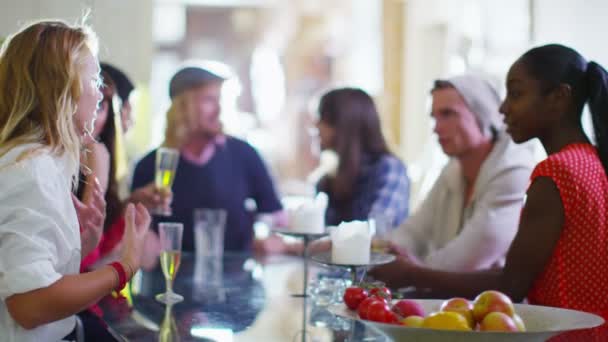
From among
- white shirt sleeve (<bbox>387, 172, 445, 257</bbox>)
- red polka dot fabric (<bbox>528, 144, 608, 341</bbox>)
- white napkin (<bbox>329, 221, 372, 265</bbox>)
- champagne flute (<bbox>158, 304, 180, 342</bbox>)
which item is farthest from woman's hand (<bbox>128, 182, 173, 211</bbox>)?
red polka dot fabric (<bbox>528, 144, 608, 341</bbox>)

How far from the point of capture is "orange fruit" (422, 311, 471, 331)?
1192mm

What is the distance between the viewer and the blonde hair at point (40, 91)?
1.47 meters

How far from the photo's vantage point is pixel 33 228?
53.5 inches

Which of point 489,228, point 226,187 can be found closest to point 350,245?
point 489,228

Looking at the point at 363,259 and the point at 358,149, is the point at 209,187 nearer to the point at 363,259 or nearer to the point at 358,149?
the point at 358,149

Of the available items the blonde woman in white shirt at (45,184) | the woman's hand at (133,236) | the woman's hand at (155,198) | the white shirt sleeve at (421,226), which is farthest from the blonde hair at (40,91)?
the white shirt sleeve at (421,226)

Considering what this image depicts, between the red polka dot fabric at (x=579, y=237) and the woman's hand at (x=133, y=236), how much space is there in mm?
867

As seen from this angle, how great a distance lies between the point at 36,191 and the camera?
54.2 inches

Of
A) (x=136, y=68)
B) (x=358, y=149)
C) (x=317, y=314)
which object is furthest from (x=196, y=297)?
(x=136, y=68)

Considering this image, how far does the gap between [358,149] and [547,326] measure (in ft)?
6.63

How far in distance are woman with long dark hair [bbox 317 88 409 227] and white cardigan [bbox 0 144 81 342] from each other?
188cm

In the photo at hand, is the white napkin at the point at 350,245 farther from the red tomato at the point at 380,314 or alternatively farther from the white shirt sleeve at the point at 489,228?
the white shirt sleeve at the point at 489,228

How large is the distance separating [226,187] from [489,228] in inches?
50.7

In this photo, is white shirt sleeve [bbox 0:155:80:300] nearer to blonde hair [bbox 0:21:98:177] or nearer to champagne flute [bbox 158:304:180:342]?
blonde hair [bbox 0:21:98:177]
